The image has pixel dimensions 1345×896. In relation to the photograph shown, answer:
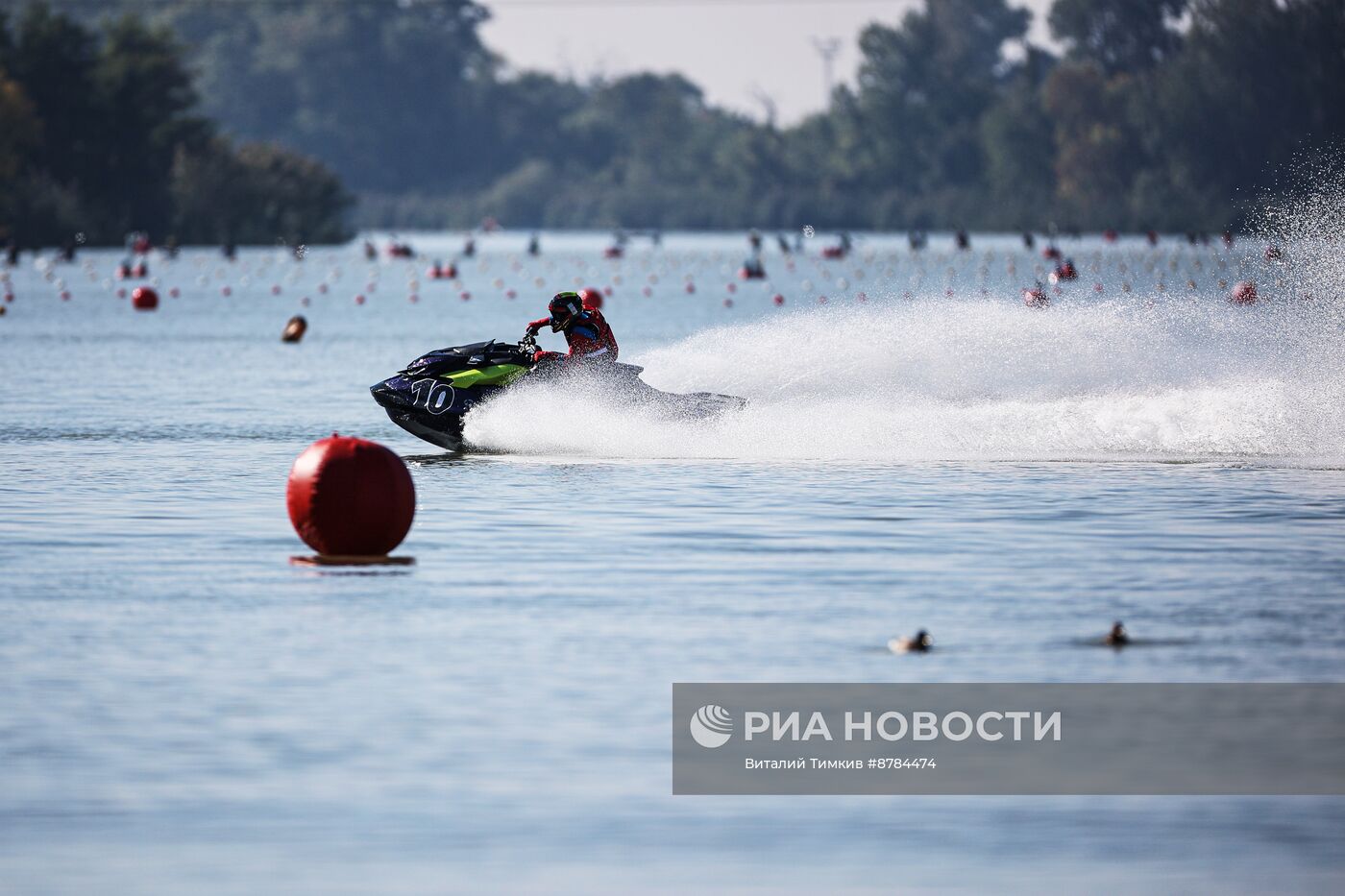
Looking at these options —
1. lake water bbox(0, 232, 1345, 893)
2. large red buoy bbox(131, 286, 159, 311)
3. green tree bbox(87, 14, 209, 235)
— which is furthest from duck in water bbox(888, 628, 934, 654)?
green tree bbox(87, 14, 209, 235)

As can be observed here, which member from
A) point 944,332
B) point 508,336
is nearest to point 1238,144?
point 508,336

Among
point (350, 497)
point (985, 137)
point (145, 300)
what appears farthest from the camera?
point (985, 137)

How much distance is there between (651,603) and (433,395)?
30.0 ft

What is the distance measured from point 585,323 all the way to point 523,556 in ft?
23.1

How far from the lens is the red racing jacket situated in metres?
23.9

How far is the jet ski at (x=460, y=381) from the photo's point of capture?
78.1 ft

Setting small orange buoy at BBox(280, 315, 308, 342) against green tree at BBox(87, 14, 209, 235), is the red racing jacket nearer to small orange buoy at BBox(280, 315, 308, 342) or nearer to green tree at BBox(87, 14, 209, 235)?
small orange buoy at BBox(280, 315, 308, 342)

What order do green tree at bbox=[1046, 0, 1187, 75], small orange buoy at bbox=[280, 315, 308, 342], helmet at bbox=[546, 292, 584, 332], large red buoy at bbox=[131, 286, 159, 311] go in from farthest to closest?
green tree at bbox=[1046, 0, 1187, 75], large red buoy at bbox=[131, 286, 159, 311], small orange buoy at bbox=[280, 315, 308, 342], helmet at bbox=[546, 292, 584, 332]

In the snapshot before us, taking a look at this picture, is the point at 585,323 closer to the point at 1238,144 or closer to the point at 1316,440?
the point at 1316,440

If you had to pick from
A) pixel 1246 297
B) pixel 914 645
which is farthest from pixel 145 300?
pixel 914 645

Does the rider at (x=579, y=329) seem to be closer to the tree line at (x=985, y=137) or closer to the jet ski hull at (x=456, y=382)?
the jet ski hull at (x=456, y=382)

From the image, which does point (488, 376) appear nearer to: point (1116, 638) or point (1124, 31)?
point (1116, 638)

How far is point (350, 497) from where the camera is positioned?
16.6 metres

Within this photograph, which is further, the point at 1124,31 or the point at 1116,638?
the point at 1124,31
